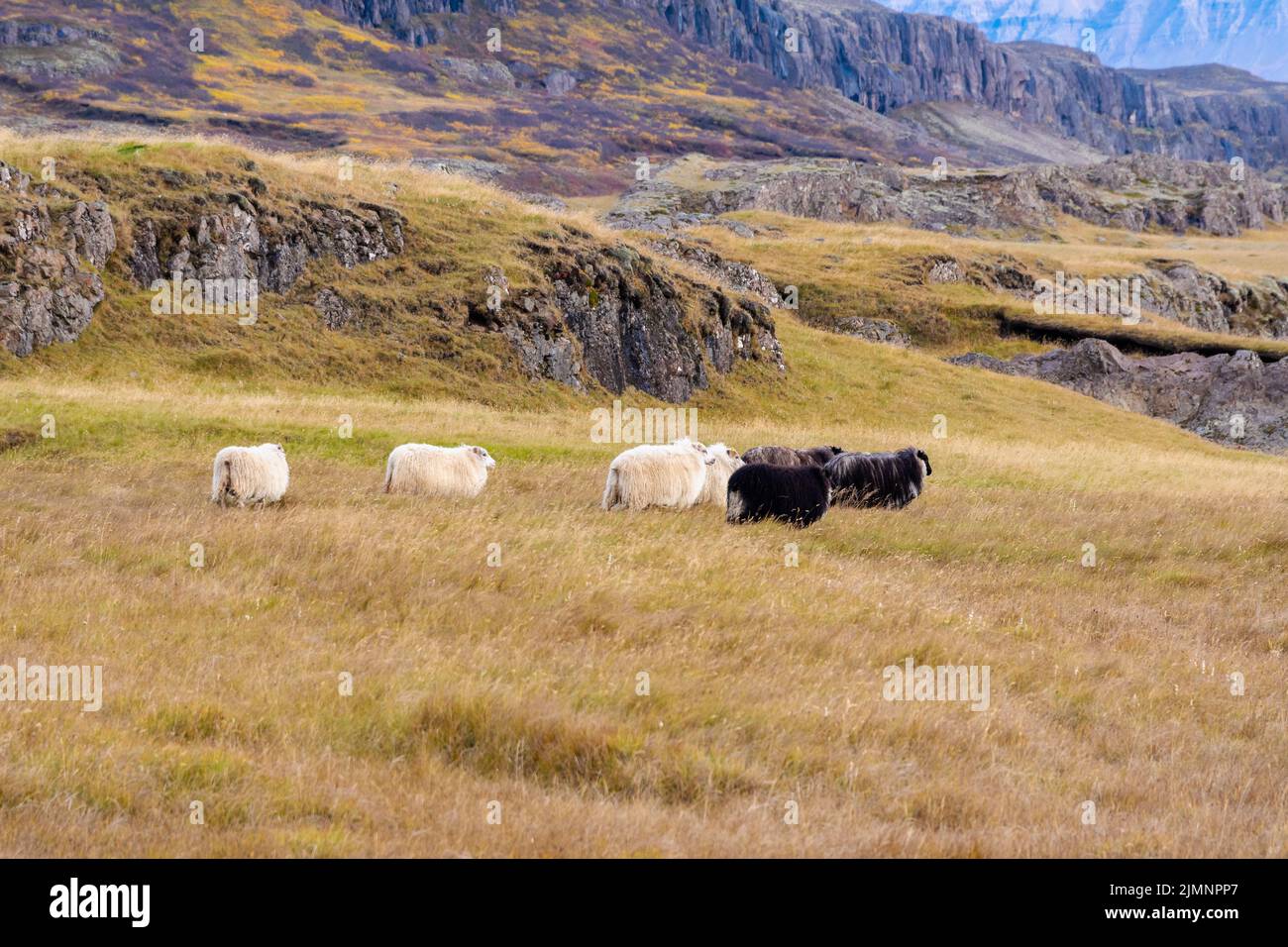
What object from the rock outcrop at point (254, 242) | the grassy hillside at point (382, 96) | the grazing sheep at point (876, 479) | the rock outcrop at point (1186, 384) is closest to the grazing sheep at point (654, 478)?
the grazing sheep at point (876, 479)

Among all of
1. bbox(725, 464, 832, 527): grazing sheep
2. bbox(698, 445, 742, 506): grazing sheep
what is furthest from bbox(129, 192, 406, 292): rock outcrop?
bbox(725, 464, 832, 527): grazing sheep

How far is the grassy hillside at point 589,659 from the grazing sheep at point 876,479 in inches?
37.1

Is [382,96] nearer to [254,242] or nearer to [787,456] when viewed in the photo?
[254,242]

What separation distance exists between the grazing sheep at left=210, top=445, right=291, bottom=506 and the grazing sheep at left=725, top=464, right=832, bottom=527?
790 centimetres

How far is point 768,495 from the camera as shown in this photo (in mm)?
18609

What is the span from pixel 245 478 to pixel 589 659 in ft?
30.7

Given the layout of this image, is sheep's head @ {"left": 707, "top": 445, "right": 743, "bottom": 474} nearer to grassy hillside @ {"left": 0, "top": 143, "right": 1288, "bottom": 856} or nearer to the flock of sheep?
the flock of sheep

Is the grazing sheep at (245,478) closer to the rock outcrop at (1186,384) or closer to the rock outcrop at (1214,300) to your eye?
the rock outcrop at (1186,384)

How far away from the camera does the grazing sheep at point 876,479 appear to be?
21.5 meters

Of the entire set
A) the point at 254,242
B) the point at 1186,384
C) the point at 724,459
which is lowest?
the point at 1186,384

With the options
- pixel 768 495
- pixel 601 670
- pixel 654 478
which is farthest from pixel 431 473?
pixel 601 670

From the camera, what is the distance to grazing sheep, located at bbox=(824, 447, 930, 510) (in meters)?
21.5

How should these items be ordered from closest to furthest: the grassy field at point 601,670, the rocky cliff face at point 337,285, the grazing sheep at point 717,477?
the grassy field at point 601,670
the grazing sheep at point 717,477
the rocky cliff face at point 337,285
